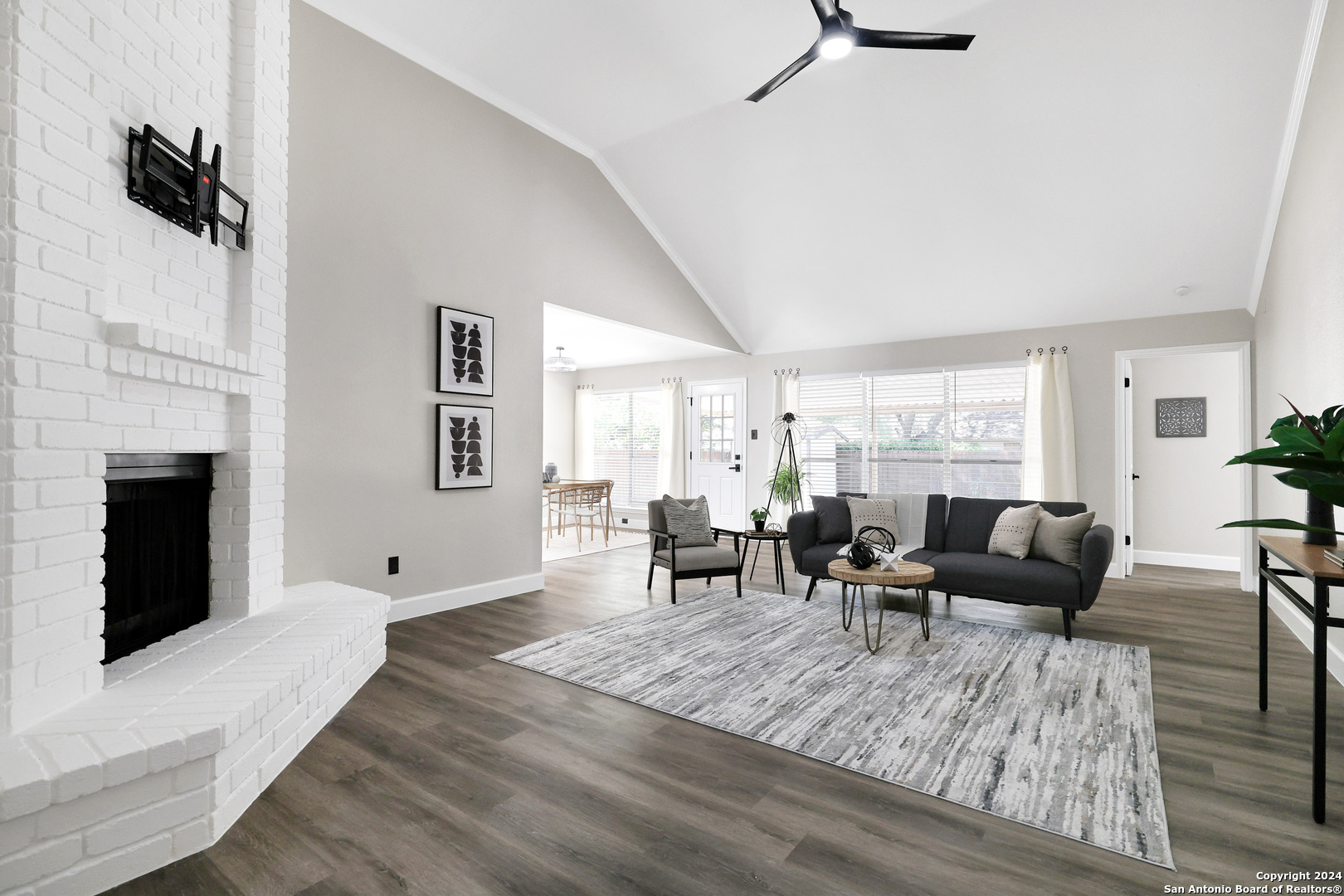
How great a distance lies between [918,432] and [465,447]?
4.87 metres

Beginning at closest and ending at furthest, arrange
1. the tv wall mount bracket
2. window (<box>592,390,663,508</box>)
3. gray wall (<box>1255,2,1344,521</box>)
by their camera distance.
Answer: the tv wall mount bracket, gray wall (<box>1255,2,1344,521</box>), window (<box>592,390,663,508</box>)

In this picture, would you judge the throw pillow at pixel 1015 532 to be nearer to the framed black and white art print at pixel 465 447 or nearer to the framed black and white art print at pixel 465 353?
the framed black and white art print at pixel 465 447

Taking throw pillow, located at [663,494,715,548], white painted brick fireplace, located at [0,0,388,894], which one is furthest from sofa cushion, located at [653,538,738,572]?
white painted brick fireplace, located at [0,0,388,894]

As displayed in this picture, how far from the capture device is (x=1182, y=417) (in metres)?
6.73

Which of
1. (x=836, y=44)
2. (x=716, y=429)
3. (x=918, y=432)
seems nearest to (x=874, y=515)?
(x=918, y=432)

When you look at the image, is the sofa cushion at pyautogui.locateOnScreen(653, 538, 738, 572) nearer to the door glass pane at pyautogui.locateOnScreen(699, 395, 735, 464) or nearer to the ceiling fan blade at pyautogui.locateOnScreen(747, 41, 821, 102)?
the ceiling fan blade at pyautogui.locateOnScreen(747, 41, 821, 102)

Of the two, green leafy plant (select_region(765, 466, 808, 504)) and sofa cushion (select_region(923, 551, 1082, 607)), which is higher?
green leafy plant (select_region(765, 466, 808, 504))

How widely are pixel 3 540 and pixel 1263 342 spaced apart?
7.38m

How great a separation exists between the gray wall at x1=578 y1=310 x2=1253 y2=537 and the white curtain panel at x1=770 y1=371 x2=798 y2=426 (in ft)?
0.36

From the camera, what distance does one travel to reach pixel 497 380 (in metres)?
4.87

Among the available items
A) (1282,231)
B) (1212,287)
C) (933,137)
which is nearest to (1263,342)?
(1212,287)

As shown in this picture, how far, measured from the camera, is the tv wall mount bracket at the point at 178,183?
89.6 inches

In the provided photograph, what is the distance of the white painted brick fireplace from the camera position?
1717 mm

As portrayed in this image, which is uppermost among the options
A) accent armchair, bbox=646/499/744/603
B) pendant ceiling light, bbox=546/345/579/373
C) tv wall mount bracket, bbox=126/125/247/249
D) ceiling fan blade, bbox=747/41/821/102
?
ceiling fan blade, bbox=747/41/821/102
